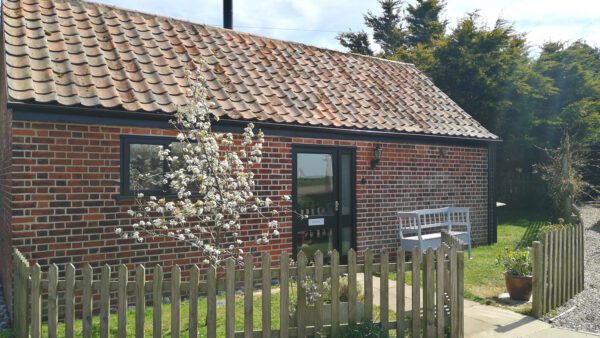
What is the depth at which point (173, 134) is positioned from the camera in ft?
21.9

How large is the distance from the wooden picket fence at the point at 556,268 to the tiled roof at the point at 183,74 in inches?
140

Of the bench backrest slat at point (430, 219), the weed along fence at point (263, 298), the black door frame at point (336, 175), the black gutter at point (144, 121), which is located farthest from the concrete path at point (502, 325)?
the black gutter at point (144, 121)

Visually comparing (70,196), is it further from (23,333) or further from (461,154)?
(461,154)

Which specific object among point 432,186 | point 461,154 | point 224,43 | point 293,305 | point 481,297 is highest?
point 224,43

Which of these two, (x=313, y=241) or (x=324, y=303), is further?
(x=313, y=241)

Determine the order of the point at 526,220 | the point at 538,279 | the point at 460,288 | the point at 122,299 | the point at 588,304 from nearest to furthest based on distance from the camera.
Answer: the point at 122,299, the point at 460,288, the point at 538,279, the point at 588,304, the point at 526,220

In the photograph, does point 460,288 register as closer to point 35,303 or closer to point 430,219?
point 35,303

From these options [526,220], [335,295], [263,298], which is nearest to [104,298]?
[263,298]

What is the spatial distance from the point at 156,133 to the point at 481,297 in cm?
515

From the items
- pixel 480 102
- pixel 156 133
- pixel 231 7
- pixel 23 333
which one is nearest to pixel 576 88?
pixel 480 102

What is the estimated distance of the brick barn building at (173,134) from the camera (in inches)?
229

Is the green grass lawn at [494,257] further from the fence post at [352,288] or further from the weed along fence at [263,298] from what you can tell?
the fence post at [352,288]

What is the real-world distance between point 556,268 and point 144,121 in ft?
19.0

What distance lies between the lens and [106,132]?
20.2ft
